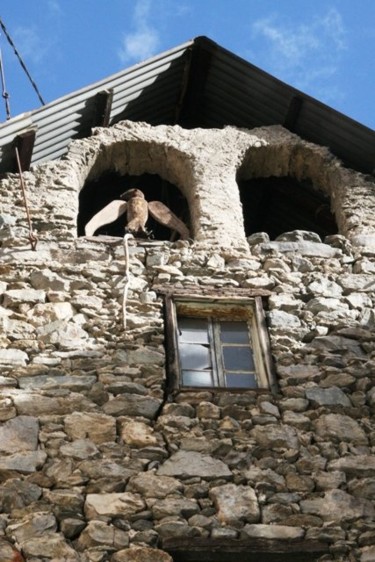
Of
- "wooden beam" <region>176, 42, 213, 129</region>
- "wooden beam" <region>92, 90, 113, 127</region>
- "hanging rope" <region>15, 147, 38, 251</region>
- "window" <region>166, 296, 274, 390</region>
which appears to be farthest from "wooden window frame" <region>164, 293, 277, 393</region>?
"wooden beam" <region>176, 42, 213, 129</region>

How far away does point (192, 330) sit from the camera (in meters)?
7.72

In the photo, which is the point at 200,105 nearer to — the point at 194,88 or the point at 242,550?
the point at 194,88

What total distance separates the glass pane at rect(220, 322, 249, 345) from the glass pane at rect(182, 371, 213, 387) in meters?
0.46

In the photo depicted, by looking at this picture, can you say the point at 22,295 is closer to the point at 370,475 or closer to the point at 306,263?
the point at 306,263

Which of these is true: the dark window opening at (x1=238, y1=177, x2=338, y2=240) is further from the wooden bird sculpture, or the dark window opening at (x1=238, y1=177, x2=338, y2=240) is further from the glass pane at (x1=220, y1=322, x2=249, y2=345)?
the glass pane at (x1=220, y1=322, x2=249, y2=345)

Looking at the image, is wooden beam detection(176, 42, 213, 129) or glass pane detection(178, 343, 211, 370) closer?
glass pane detection(178, 343, 211, 370)

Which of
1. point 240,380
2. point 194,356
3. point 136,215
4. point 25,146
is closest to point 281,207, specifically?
point 136,215

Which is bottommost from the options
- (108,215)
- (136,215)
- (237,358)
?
(237,358)

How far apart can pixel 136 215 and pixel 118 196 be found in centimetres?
244

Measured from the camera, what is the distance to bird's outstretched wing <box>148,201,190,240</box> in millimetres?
9341

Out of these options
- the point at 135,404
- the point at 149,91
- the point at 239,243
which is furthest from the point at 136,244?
the point at 149,91

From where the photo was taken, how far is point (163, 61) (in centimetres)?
1062

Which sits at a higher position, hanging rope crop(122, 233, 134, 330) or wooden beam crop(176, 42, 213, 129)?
wooden beam crop(176, 42, 213, 129)

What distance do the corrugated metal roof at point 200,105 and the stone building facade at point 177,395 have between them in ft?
1.13
